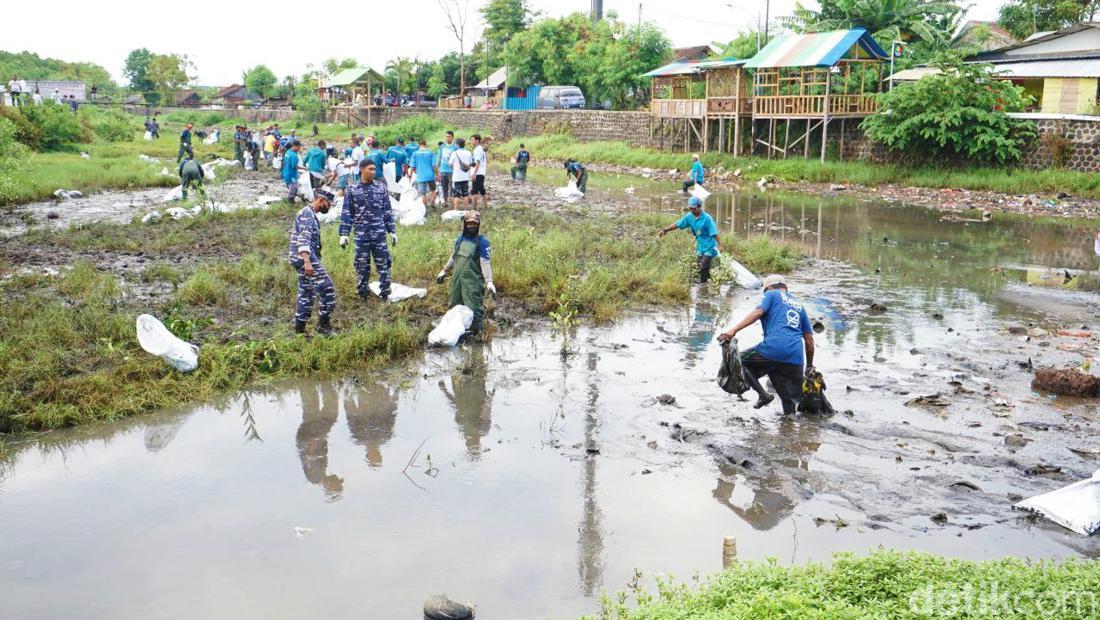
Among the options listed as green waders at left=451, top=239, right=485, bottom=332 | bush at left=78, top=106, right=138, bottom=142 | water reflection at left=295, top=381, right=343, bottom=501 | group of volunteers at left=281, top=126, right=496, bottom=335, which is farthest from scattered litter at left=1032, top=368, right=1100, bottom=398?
bush at left=78, top=106, right=138, bottom=142

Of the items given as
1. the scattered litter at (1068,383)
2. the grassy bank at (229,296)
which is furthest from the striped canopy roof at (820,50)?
the scattered litter at (1068,383)

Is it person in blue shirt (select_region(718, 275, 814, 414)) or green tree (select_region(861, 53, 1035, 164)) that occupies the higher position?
green tree (select_region(861, 53, 1035, 164))

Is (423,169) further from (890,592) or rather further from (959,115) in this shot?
(959,115)

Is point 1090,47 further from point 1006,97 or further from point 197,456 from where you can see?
point 197,456

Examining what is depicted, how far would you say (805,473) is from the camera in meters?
5.86

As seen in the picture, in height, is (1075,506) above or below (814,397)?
below

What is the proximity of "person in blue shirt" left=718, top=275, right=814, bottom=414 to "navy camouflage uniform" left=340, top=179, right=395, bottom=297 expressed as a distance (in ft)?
14.7

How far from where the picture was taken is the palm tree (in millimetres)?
30188

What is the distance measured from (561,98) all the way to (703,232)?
3407cm

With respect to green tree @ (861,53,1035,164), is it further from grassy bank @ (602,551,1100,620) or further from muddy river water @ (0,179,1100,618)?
grassy bank @ (602,551,1100,620)

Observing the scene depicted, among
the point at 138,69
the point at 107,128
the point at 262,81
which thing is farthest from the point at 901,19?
the point at 138,69

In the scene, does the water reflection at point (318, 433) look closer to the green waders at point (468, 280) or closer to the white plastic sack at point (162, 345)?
the white plastic sack at point (162, 345)

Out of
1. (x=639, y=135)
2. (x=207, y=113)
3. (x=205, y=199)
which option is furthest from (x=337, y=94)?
(x=205, y=199)

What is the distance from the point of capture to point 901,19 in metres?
31.0
